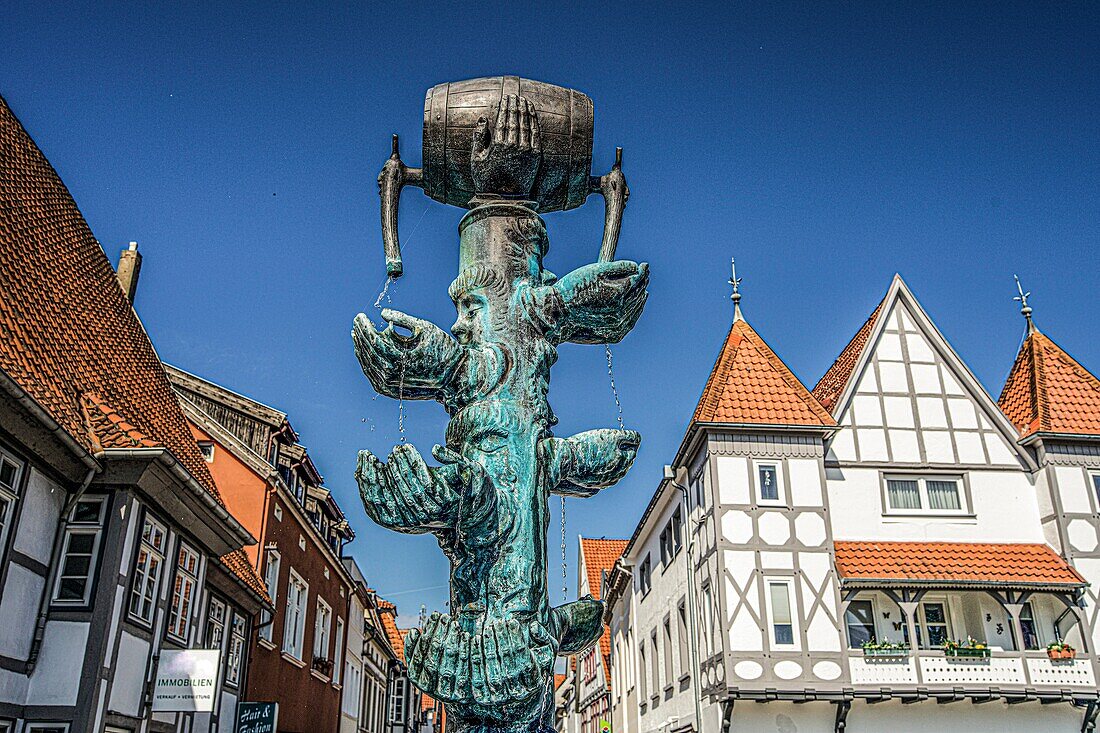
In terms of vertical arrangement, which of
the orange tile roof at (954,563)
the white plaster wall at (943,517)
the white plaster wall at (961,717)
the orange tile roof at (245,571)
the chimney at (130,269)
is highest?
the chimney at (130,269)

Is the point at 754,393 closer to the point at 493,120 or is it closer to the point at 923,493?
the point at 923,493

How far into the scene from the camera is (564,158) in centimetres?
313

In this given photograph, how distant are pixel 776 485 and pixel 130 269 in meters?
14.0

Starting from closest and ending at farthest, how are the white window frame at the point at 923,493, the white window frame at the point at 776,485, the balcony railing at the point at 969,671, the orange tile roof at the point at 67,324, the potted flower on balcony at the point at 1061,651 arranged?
the orange tile roof at the point at 67,324 → the balcony railing at the point at 969,671 → the potted flower on balcony at the point at 1061,651 → the white window frame at the point at 776,485 → the white window frame at the point at 923,493

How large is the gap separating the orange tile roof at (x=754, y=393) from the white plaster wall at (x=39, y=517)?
1258 cm

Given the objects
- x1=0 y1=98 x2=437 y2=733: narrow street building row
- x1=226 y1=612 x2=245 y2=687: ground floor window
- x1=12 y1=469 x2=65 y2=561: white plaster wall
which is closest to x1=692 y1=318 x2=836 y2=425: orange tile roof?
x1=0 y1=98 x2=437 y2=733: narrow street building row

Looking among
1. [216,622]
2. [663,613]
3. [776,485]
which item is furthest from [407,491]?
[663,613]

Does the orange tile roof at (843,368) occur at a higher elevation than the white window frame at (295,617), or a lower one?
higher

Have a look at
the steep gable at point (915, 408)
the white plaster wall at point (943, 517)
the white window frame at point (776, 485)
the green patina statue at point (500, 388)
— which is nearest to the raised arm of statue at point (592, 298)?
the green patina statue at point (500, 388)

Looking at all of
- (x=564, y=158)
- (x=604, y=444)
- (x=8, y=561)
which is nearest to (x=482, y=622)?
(x=604, y=444)

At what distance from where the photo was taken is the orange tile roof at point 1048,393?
65.4 feet

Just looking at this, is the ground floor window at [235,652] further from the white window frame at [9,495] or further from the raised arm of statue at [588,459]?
the raised arm of statue at [588,459]

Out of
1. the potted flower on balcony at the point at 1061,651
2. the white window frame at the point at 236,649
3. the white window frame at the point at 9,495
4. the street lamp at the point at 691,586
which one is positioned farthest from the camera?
the street lamp at the point at 691,586

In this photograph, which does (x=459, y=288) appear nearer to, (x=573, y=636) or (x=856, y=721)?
(x=573, y=636)
